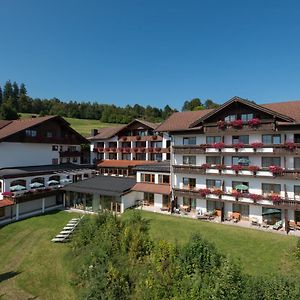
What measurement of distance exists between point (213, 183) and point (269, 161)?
6651 mm

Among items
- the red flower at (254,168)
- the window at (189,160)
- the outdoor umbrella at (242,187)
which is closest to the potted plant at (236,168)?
the red flower at (254,168)

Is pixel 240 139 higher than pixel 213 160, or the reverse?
pixel 240 139

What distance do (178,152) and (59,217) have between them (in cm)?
1657

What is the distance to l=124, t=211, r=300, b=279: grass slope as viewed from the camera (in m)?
19.6

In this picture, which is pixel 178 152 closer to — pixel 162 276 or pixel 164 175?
pixel 164 175

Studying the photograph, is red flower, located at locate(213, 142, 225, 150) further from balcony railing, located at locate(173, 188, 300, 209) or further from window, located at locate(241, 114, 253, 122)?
balcony railing, located at locate(173, 188, 300, 209)

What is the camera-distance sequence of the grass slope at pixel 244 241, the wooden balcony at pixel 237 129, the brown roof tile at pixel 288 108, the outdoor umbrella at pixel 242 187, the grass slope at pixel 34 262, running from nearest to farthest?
the grass slope at pixel 244 241, the grass slope at pixel 34 262, the brown roof tile at pixel 288 108, the wooden balcony at pixel 237 129, the outdoor umbrella at pixel 242 187

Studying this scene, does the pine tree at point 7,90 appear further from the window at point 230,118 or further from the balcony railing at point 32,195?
the window at point 230,118

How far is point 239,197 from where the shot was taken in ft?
97.4

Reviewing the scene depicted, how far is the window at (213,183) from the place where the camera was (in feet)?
105

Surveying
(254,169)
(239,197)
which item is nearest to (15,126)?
(239,197)

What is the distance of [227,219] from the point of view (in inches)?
1222

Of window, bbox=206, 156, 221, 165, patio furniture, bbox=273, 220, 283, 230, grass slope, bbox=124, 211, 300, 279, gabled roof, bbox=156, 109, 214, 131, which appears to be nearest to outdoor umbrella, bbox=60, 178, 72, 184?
grass slope, bbox=124, 211, 300, 279

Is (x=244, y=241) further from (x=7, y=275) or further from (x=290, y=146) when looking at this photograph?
(x=7, y=275)
